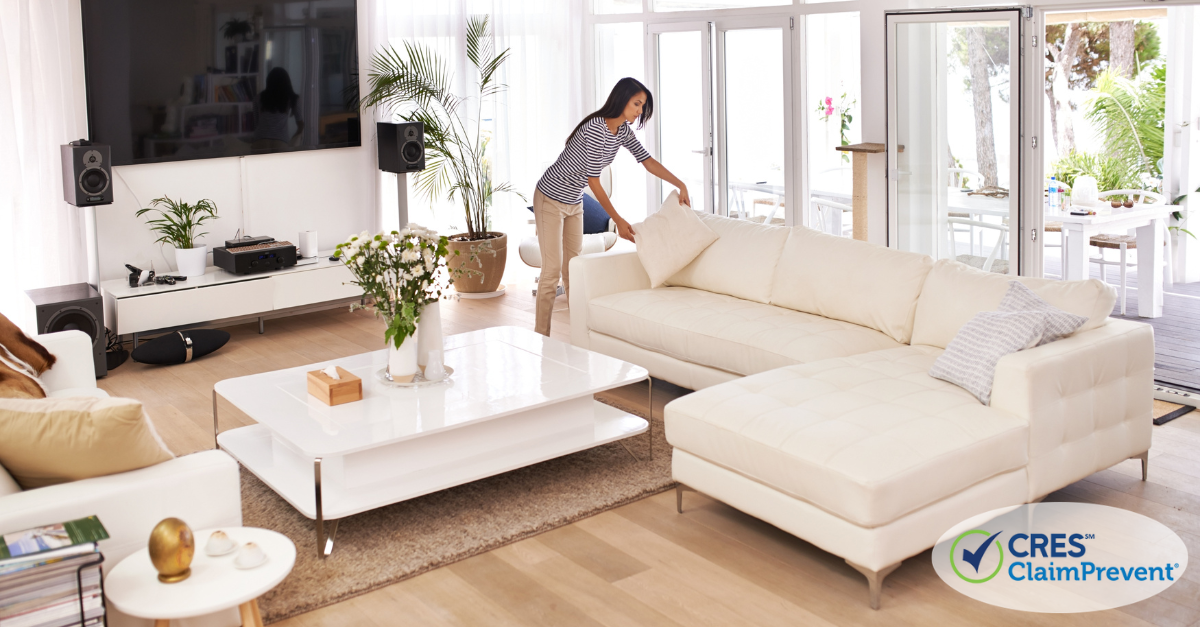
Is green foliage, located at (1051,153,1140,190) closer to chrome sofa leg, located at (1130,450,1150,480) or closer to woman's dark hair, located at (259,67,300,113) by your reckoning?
chrome sofa leg, located at (1130,450,1150,480)

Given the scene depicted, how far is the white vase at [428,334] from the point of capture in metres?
4.07

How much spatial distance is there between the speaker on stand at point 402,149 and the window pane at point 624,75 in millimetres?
1624

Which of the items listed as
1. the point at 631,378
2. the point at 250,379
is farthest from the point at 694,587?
the point at 250,379

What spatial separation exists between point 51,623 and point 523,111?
5.98 m

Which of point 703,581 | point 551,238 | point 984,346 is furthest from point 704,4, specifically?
point 703,581

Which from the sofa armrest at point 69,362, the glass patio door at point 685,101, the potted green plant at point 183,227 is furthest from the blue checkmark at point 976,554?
the potted green plant at point 183,227

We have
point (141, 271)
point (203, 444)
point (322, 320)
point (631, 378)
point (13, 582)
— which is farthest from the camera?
point (322, 320)

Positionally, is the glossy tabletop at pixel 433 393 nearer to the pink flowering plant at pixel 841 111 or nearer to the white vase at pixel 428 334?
the white vase at pixel 428 334

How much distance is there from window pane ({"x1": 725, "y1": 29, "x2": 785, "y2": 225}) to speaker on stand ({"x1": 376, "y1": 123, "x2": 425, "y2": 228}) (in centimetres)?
215

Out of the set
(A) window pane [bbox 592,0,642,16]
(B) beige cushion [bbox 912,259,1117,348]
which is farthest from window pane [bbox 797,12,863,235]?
(B) beige cushion [bbox 912,259,1117,348]

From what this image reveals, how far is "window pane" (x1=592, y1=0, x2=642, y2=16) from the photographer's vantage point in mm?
7887

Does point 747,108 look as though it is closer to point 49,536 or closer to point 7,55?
point 7,55

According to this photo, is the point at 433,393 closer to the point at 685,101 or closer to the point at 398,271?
the point at 398,271

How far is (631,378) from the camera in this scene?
412cm
